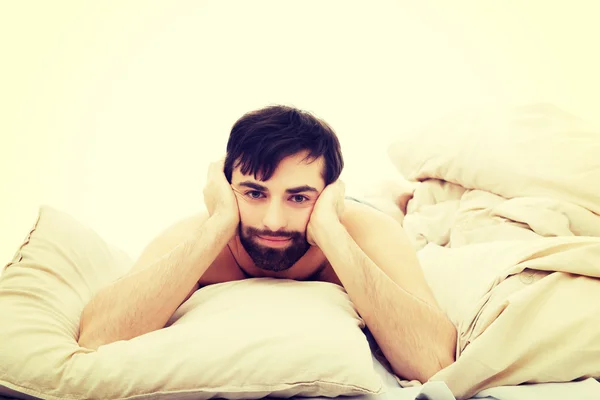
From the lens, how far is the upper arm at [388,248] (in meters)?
1.06

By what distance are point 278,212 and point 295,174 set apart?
10 cm

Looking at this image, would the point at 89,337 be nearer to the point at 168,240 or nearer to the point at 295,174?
the point at 168,240

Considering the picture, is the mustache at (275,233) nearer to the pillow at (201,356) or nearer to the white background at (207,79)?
the pillow at (201,356)

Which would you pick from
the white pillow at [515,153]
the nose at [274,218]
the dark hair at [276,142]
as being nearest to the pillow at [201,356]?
the nose at [274,218]

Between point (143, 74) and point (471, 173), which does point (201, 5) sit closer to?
point (143, 74)

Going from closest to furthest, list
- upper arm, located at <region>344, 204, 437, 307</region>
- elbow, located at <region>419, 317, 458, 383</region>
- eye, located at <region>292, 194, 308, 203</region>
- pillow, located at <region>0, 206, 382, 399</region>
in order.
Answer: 1. pillow, located at <region>0, 206, 382, 399</region>
2. elbow, located at <region>419, 317, 458, 383</region>
3. upper arm, located at <region>344, 204, 437, 307</region>
4. eye, located at <region>292, 194, 308, 203</region>

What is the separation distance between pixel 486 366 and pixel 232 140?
2.61 feet

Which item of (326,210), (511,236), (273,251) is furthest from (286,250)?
(511,236)

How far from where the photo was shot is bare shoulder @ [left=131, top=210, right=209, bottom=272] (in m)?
1.13

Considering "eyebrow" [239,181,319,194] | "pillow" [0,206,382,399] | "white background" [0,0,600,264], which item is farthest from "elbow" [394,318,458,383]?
"white background" [0,0,600,264]

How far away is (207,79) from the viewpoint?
2217 millimetres

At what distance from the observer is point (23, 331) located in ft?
2.47

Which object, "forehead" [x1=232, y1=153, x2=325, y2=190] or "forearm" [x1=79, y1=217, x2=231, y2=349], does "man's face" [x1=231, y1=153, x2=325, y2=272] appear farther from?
"forearm" [x1=79, y1=217, x2=231, y2=349]

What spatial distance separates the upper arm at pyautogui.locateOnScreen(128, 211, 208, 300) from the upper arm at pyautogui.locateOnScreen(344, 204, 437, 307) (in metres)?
0.40
